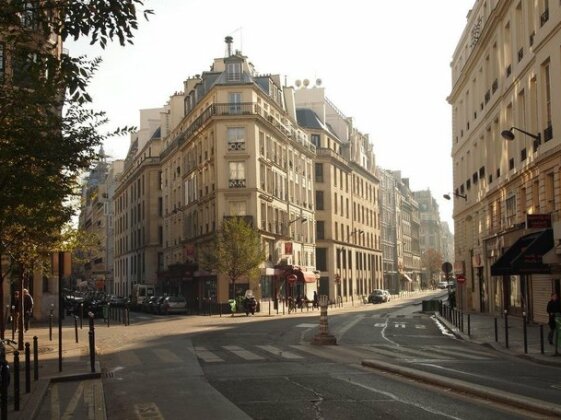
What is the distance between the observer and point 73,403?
468 inches

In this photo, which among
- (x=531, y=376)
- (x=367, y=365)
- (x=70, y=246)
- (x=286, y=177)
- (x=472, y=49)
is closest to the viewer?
(x=531, y=376)

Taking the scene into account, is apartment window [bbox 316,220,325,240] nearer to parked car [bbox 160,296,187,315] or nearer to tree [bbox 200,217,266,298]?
tree [bbox 200,217,266,298]

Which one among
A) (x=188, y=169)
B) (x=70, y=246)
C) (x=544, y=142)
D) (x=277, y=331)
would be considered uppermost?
(x=188, y=169)

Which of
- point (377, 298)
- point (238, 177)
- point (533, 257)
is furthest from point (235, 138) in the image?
point (533, 257)

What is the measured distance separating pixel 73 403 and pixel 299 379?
421 cm

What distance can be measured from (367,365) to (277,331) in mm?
13629

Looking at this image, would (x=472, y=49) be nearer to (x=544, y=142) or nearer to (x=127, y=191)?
(x=544, y=142)

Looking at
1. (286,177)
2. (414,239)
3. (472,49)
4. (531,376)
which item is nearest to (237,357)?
(531,376)

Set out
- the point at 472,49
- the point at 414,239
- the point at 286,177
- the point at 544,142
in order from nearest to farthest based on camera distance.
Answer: the point at 544,142 → the point at 472,49 → the point at 286,177 → the point at 414,239

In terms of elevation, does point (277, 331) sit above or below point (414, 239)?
below

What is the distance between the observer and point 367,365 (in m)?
15.7

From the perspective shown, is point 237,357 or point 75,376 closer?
point 75,376

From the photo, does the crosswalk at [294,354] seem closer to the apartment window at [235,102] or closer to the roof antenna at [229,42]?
the apartment window at [235,102]

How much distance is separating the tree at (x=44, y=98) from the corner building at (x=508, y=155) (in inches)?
689
